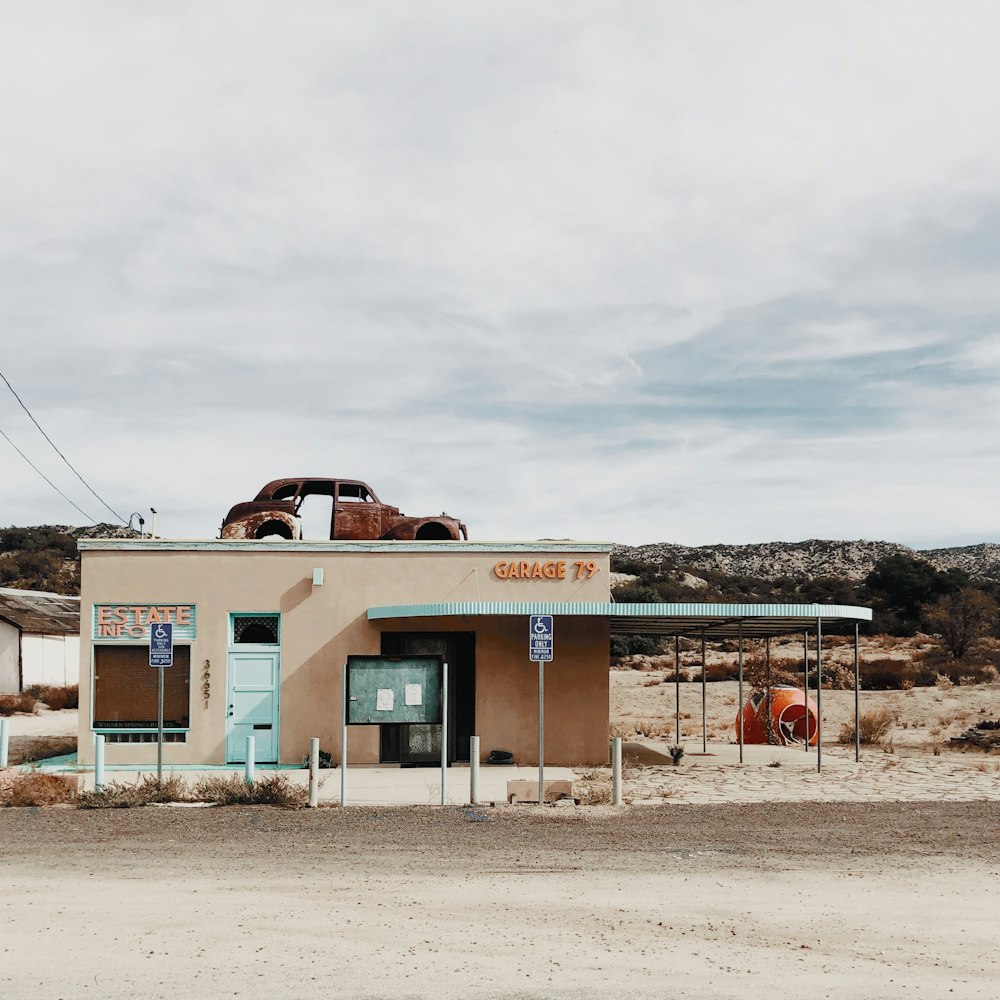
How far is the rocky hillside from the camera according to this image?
110m

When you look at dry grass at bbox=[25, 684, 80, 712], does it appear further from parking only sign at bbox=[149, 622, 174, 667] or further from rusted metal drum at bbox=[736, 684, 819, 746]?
parking only sign at bbox=[149, 622, 174, 667]

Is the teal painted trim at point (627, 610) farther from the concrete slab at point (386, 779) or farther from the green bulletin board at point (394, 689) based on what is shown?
the green bulletin board at point (394, 689)

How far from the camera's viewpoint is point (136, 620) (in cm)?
2319

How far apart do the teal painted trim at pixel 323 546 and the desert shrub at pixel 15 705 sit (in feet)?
66.2

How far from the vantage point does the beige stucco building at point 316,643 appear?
74.8 feet

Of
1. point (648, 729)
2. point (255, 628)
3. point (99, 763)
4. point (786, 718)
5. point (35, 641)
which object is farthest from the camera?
point (35, 641)

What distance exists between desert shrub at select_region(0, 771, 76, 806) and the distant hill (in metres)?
55.5

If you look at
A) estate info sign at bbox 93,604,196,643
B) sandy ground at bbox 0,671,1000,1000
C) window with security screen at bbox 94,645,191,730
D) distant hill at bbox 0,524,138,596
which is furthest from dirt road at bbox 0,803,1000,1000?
distant hill at bbox 0,524,138,596

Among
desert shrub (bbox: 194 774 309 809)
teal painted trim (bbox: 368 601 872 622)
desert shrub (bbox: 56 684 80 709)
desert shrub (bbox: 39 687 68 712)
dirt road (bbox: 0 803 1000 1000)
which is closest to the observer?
dirt road (bbox: 0 803 1000 1000)

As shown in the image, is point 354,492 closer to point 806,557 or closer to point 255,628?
point 255,628

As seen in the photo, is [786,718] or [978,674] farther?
[978,674]

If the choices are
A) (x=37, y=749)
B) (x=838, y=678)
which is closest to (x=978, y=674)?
(x=838, y=678)

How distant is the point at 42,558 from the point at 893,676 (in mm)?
63146

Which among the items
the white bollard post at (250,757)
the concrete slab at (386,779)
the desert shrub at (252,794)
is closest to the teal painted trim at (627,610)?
the concrete slab at (386,779)
